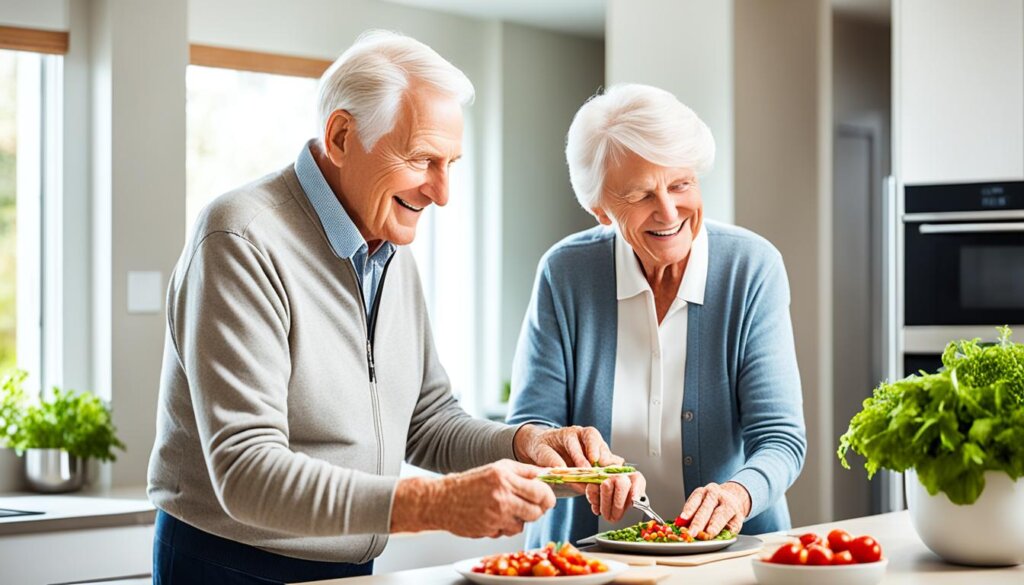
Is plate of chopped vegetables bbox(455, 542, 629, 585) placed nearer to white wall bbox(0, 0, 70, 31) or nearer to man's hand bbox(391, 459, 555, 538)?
man's hand bbox(391, 459, 555, 538)

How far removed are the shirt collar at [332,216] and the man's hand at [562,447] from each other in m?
0.45

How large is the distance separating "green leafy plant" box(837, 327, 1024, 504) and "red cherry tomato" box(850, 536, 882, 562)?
0.15 metres

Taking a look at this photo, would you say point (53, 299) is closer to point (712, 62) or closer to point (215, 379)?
point (712, 62)

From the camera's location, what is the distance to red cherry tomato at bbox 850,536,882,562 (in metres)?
1.61

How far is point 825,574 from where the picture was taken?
1.57 metres

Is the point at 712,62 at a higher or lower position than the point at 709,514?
higher

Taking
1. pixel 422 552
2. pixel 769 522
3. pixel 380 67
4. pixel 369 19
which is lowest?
pixel 422 552

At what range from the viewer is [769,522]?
223 centimetres

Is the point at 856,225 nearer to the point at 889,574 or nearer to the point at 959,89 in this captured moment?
the point at 959,89

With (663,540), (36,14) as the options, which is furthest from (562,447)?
(36,14)

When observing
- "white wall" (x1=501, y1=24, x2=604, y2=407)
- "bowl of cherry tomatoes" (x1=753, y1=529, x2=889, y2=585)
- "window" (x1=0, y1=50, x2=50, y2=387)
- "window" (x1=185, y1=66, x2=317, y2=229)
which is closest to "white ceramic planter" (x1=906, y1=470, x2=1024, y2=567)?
"bowl of cherry tomatoes" (x1=753, y1=529, x2=889, y2=585)

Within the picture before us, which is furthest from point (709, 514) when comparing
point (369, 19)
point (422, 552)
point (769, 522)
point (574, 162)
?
point (369, 19)

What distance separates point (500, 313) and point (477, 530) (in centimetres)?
403

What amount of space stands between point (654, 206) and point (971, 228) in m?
1.59
